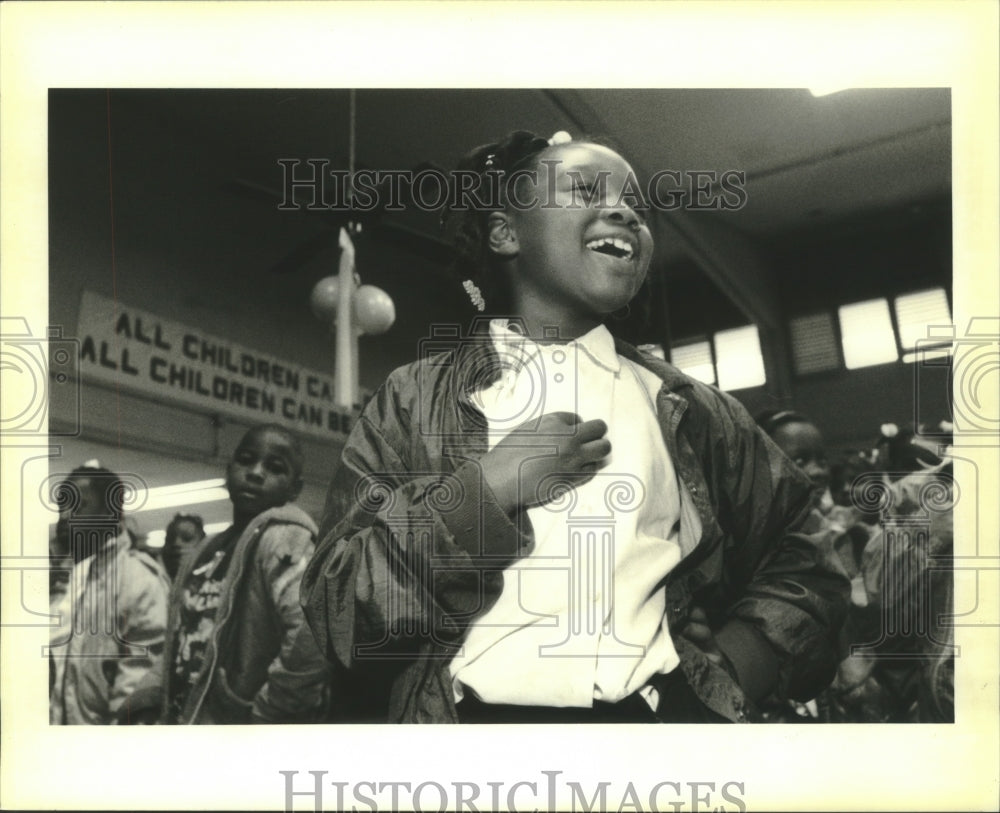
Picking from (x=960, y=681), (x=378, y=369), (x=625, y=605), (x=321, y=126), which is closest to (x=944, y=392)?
(x=960, y=681)

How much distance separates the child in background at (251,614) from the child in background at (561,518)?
3.4 inches

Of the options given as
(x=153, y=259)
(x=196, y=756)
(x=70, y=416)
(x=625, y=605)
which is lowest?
(x=196, y=756)

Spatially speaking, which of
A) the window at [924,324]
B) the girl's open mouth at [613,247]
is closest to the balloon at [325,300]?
the girl's open mouth at [613,247]

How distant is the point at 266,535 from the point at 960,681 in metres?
1.89

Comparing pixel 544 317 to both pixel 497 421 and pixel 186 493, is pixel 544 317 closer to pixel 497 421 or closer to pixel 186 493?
pixel 497 421

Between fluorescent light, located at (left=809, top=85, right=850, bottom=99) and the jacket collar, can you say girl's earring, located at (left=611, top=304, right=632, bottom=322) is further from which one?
fluorescent light, located at (left=809, top=85, right=850, bottom=99)

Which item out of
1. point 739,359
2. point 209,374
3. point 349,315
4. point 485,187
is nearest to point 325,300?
point 349,315

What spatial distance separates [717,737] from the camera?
10.9 ft

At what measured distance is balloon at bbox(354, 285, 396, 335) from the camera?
11.2 feet

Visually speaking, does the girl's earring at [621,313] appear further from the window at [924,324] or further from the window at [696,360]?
the window at [924,324]

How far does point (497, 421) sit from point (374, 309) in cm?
44

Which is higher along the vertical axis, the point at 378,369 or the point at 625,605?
the point at 378,369

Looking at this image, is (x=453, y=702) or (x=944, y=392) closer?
(x=453, y=702)

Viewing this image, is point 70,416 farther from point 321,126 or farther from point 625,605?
point 625,605
